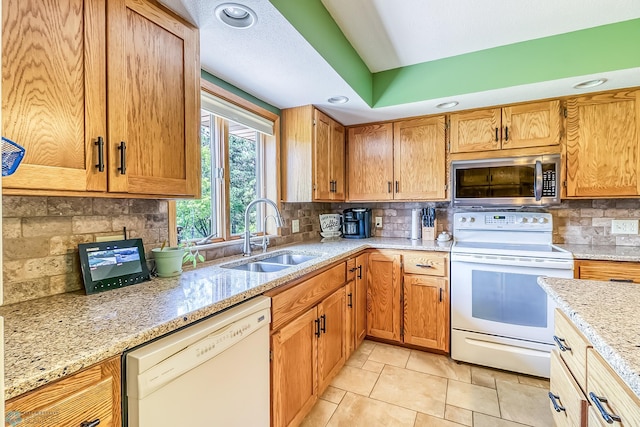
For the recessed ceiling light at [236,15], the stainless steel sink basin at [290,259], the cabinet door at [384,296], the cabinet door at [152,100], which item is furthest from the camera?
the cabinet door at [384,296]

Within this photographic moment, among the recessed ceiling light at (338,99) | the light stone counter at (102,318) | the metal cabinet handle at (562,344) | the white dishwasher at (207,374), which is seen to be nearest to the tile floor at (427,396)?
the white dishwasher at (207,374)

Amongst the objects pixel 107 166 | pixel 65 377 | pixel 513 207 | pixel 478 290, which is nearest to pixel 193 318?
pixel 65 377

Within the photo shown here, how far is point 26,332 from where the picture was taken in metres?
0.85

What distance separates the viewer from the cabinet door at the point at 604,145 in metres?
2.14

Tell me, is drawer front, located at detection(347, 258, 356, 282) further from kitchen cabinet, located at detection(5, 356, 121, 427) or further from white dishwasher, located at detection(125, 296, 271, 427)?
kitchen cabinet, located at detection(5, 356, 121, 427)

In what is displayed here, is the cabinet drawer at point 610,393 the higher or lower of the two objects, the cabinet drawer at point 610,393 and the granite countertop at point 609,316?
the lower

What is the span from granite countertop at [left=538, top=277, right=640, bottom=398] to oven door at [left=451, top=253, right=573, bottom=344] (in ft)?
3.05

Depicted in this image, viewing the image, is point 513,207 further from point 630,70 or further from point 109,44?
point 109,44

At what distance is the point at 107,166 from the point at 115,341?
0.62 metres

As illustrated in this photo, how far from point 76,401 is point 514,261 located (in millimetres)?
2460

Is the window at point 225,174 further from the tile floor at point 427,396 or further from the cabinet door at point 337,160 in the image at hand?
the tile floor at point 427,396

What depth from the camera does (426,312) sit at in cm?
248

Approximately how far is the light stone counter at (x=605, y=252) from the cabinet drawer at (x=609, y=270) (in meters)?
0.03

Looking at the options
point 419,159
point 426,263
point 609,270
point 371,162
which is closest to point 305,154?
point 371,162
